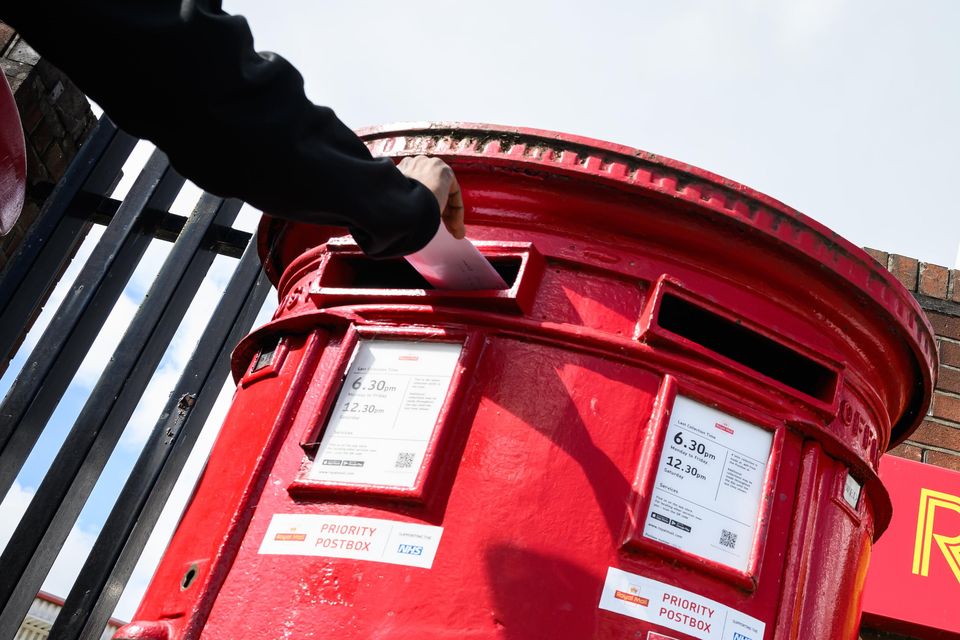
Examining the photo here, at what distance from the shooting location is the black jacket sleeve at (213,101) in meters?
1.14

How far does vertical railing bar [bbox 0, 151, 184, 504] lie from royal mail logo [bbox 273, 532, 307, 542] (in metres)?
1.50

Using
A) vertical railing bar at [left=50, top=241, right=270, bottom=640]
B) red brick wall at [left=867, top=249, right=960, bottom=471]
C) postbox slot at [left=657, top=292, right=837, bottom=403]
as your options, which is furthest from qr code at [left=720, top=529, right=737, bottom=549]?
red brick wall at [left=867, top=249, right=960, bottom=471]

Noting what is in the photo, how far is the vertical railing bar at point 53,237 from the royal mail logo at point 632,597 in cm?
239

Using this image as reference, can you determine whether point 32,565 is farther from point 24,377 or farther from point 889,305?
point 889,305

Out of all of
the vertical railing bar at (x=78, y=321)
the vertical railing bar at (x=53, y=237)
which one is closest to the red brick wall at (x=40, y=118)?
the vertical railing bar at (x=53, y=237)

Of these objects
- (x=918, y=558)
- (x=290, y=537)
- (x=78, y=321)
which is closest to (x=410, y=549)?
(x=290, y=537)

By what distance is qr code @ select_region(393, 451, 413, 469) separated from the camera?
1.89 m

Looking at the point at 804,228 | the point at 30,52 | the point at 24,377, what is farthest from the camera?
the point at 30,52

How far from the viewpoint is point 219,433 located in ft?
7.76

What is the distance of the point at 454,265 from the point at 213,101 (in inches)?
34.1

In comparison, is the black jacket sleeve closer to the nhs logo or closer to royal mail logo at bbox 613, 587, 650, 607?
the nhs logo

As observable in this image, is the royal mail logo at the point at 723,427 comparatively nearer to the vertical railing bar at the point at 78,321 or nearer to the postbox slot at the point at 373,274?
the postbox slot at the point at 373,274

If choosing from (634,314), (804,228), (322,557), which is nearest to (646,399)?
(634,314)

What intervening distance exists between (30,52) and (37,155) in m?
0.38
